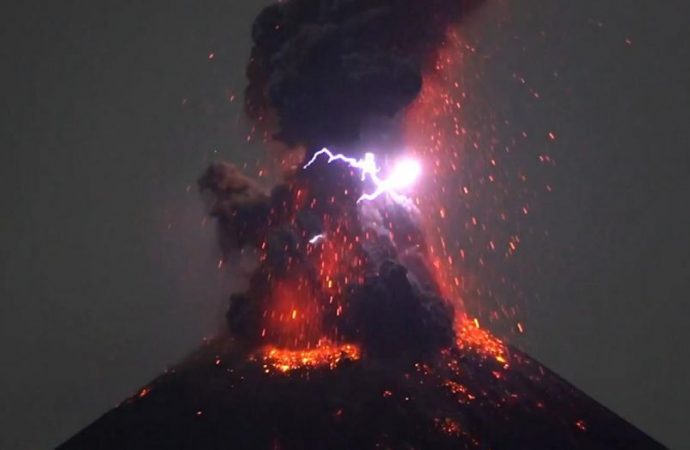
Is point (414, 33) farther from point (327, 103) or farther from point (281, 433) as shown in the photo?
point (281, 433)

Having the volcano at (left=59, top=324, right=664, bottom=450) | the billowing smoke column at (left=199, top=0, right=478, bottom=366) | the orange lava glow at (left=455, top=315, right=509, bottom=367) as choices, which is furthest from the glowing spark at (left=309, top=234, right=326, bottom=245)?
the orange lava glow at (left=455, top=315, right=509, bottom=367)

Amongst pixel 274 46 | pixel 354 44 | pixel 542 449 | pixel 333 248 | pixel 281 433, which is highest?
pixel 274 46

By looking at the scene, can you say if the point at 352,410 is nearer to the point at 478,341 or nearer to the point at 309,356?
the point at 309,356

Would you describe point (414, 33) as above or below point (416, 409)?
above

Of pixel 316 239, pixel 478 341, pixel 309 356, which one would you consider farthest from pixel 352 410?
pixel 478 341

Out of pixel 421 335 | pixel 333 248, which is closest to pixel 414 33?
pixel 333 248

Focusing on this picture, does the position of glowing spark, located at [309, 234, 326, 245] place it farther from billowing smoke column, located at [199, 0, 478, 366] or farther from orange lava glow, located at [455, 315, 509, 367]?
orange lava glow, located at [455, 315, 509, 367]

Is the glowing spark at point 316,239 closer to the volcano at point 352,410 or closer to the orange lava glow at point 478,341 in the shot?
the volcano at point 352,410
